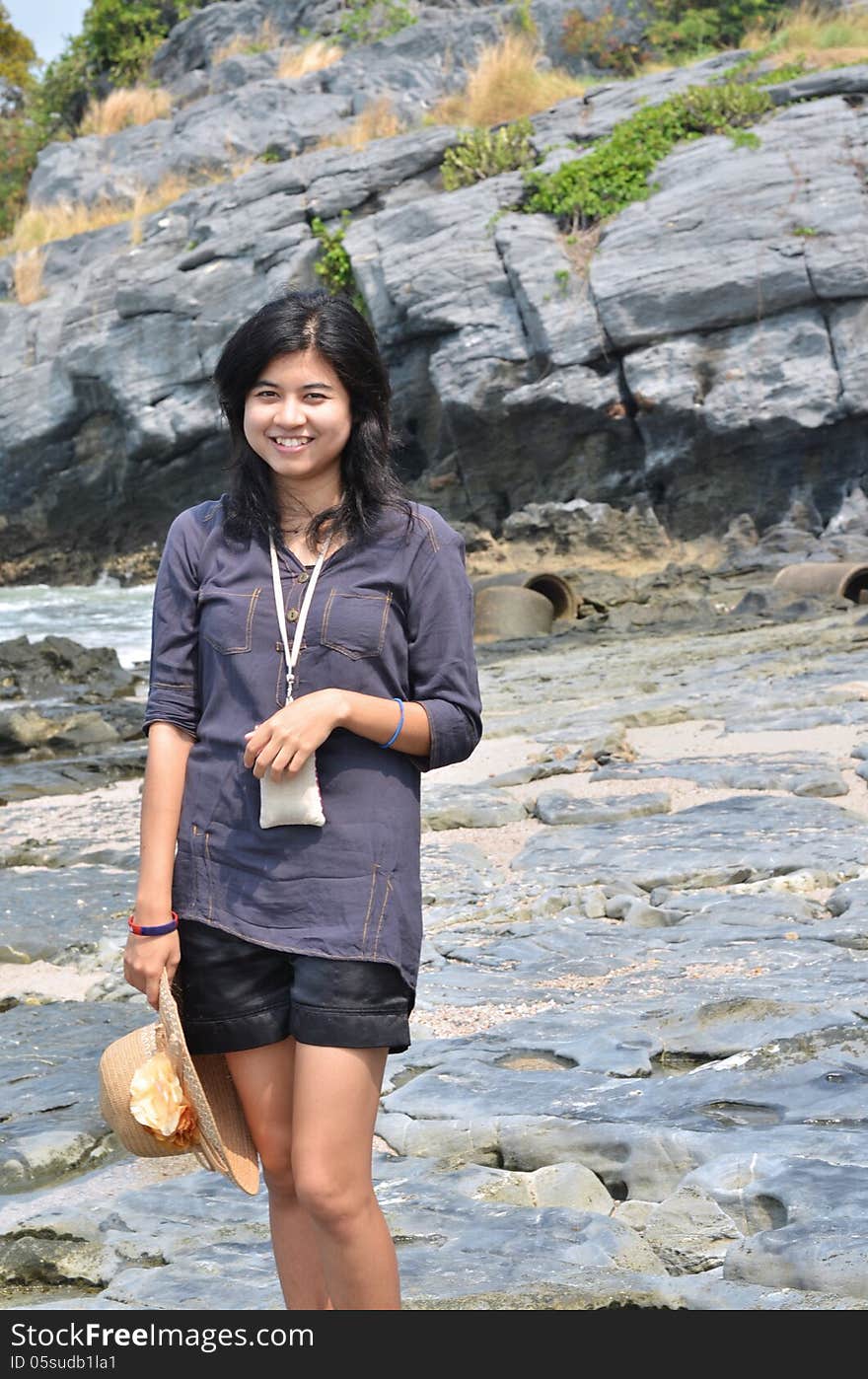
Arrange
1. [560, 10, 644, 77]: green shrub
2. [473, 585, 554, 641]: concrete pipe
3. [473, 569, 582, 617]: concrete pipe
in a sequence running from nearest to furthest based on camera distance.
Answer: [473, 585, 554, 641]: concrete pipe, [473, 569, 582, 617]: concrete pipe, [560, 10, 644, 77]: green shrub

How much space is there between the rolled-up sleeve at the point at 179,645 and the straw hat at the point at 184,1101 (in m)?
0.46

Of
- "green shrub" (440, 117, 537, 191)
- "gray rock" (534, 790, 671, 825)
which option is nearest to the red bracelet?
"gray rock" (534, 790, 671, 825)

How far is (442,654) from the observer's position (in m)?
2.48

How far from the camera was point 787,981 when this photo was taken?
168 inches

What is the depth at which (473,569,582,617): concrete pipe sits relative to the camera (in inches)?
738

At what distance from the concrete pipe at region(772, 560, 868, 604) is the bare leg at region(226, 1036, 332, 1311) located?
14835 millimetres

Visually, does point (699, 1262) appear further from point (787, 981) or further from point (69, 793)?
point (69, 793)

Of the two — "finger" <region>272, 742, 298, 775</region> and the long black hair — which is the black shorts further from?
the long black hair

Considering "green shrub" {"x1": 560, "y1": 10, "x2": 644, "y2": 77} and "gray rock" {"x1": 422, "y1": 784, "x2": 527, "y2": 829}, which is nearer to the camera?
"gray rock" {"x1": 422, "y1": 784, "x2": 527, "y2": 829}

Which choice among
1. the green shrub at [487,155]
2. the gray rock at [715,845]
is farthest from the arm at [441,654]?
the green shrub at [487,155]

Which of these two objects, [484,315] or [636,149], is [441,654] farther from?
[636,149]

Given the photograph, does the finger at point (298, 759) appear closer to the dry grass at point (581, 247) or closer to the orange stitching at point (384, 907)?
the orange stitching at point (384, 907)

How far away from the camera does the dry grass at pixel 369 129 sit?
88.1 feet

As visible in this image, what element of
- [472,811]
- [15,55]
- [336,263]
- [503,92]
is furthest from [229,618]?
[15,55]
